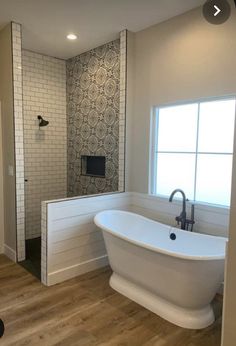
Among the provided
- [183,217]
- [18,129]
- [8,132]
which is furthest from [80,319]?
[8,132]

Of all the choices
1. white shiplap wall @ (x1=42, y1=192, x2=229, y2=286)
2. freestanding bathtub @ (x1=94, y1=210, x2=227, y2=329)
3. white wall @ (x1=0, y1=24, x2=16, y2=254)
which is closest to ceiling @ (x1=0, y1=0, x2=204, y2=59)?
white wall @ (x1=0, y1=24, x2=16, y2=254)

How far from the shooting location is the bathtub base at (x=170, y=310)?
2262mm

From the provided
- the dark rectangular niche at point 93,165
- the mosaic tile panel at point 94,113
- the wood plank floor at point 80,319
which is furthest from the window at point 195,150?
the wood plank floor at point 80,319

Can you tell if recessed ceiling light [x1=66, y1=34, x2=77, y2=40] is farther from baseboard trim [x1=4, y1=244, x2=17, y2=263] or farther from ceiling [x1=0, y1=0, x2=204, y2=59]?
baseboard trim [x1=4, y1=244, x2=17, y2=263]

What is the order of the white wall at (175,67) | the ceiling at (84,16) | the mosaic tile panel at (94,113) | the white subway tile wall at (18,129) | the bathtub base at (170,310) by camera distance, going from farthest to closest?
the mosaic tile panel at (94,113) < the white subway tile wall at (18,129) < the ceiling at (84,16) < the white wall at (175,67) < the bathtub base at (170,310)

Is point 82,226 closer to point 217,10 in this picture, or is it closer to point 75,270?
point 75,270

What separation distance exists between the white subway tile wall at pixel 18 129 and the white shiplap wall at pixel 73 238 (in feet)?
2.27

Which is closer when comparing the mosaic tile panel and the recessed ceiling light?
the recessed ceiling light

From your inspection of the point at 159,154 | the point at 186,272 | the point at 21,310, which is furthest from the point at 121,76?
the point at 21,310

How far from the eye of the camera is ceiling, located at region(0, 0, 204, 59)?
2.77m

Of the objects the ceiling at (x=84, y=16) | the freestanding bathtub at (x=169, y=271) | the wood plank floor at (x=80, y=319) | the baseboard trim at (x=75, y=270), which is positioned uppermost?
the ceiling at (x=84, y=16)

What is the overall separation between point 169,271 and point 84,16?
285 centimetres

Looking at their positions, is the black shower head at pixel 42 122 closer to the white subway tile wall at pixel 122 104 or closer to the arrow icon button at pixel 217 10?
the white subway tile wall at pixel 122 104

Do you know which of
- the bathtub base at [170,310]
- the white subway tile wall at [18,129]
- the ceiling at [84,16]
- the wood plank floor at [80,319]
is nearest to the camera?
the wood plank floor at [80,319]
